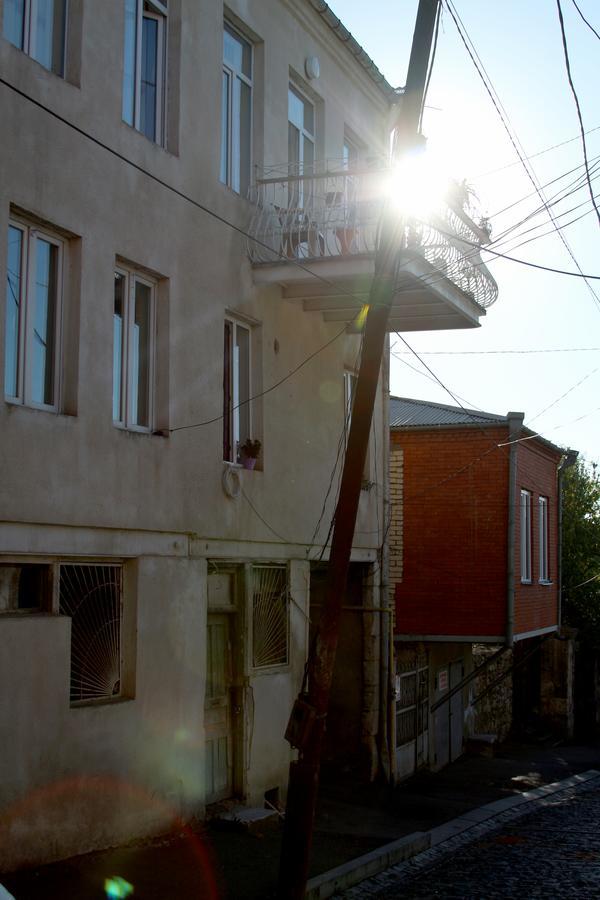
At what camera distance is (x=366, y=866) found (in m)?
10.6

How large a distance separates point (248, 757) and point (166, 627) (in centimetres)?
235

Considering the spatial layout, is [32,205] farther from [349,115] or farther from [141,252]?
[349,115]

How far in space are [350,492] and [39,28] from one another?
4.75 meters

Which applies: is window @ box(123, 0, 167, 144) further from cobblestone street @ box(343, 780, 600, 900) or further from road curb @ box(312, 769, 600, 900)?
cobblestone street @ box(343, 780, 600, 900)

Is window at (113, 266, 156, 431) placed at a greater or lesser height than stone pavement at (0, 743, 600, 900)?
greater

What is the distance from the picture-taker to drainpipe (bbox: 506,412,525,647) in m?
18.0

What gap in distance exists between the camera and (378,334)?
8.93m

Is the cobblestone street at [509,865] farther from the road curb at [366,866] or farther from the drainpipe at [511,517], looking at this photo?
the drainpipe at [511,517]

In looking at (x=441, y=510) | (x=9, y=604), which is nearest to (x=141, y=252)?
(x=9, y=604)

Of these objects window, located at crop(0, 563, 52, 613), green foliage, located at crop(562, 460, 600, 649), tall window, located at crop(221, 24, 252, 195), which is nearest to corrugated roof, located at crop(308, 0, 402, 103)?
tall window, located at crop(221, 24, 252, 195)

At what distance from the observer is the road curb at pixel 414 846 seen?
32.3 ft

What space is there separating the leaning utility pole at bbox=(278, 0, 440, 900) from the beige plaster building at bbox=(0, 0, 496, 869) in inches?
80.6

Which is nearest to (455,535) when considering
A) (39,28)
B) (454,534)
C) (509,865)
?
(454,534)

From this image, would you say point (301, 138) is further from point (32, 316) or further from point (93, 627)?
point (93, 627)
